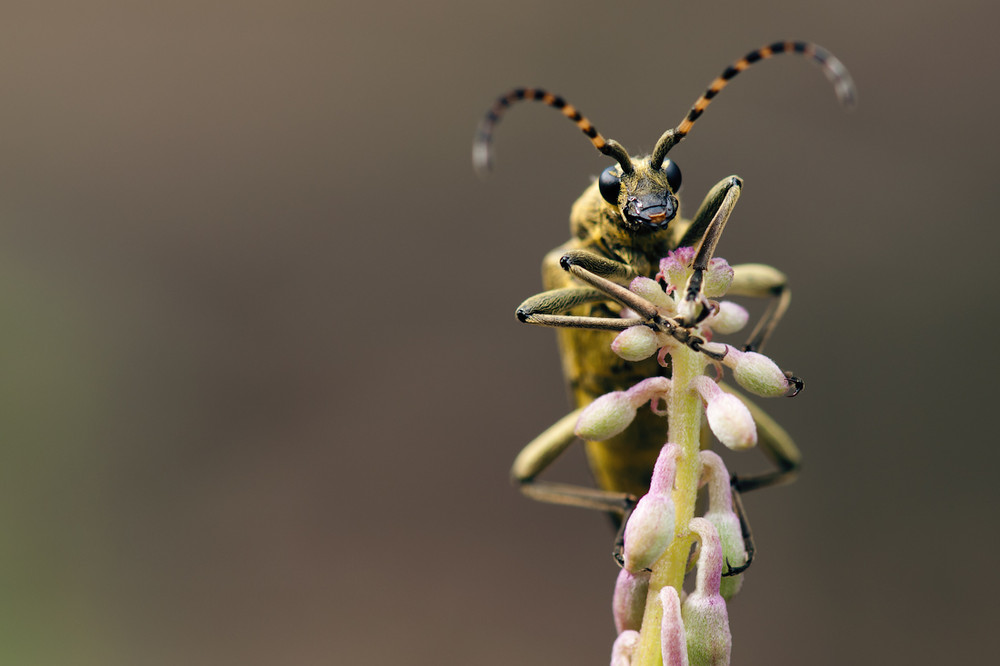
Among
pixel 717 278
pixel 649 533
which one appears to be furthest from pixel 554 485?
pixel 649 533

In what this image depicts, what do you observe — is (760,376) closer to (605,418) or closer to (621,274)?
(605,418)

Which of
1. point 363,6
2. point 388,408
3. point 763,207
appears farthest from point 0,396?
point 763,207

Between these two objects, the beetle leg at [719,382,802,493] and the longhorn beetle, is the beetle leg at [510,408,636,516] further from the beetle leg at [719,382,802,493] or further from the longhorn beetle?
the beetle leg at [719,382,802,493]

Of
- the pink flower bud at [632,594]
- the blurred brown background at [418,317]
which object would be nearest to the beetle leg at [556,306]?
the pink flower bud at [632,594]

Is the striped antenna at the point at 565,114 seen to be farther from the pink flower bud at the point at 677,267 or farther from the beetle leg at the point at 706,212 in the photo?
the pink flower bud at the point at 677,267

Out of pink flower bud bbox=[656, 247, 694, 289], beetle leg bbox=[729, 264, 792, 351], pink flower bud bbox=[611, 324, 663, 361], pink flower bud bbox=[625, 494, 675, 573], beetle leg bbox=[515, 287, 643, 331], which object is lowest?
pink flower bud bbox=[625, 494, 675, 573]

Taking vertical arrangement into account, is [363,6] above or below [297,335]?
above

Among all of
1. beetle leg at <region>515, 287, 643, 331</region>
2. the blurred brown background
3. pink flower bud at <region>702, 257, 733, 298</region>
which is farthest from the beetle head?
the blurred brown background

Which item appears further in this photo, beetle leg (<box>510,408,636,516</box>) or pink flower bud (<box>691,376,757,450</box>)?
beetle leg (<box>510,408,636,516</box>)

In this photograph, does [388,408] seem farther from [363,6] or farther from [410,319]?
[363,6]
